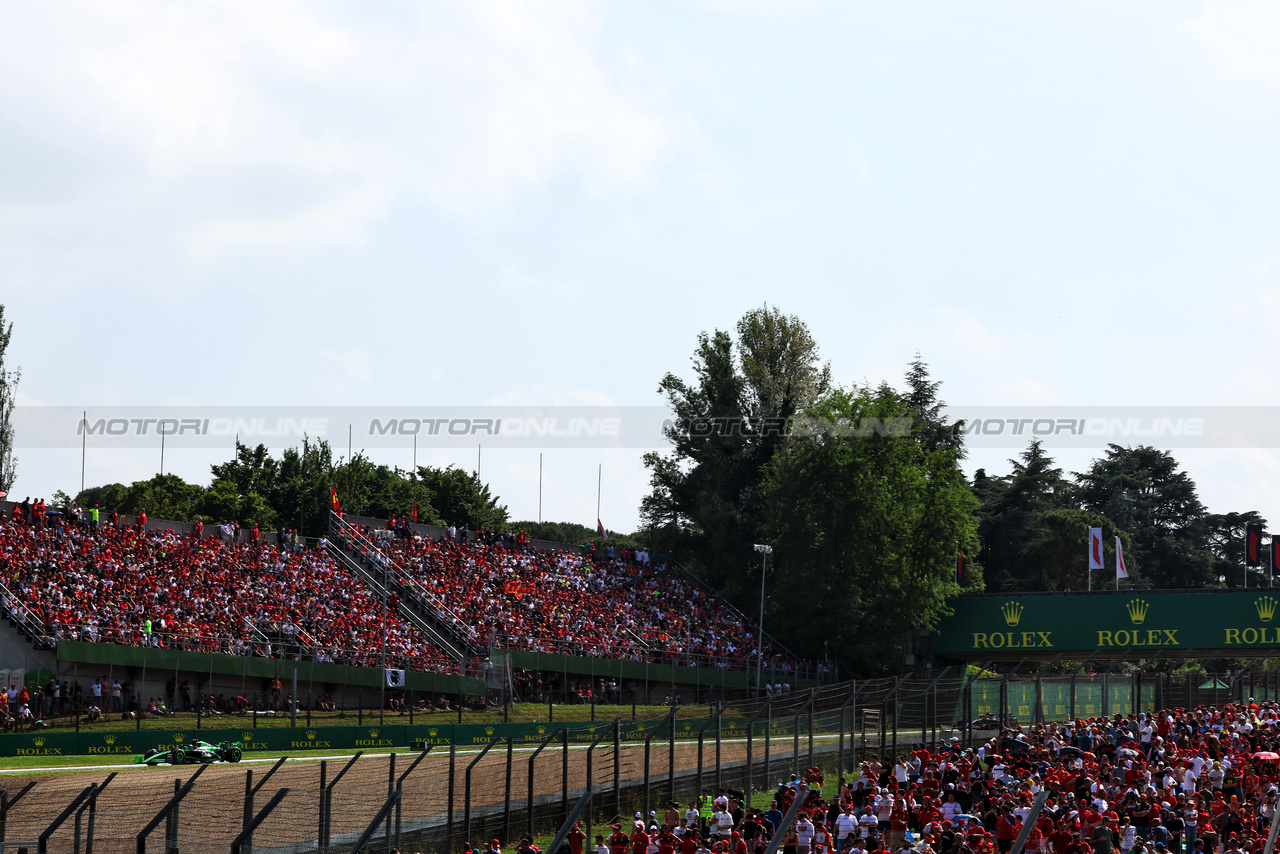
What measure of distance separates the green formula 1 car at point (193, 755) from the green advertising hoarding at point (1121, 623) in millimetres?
38849

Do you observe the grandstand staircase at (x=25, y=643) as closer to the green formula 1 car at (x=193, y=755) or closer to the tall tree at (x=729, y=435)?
the green formula 1 car at (x=193, y=755)

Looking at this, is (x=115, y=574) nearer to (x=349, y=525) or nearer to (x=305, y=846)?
(x=349, y=525)

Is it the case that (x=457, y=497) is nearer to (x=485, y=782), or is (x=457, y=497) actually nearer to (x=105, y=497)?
(x=105, y=497)

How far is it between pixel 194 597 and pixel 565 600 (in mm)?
17975

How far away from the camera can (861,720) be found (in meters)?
35.9

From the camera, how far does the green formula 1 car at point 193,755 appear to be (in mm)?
33125

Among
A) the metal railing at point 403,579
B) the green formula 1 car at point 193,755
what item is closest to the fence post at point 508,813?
the green formula 1 car at point 193,755

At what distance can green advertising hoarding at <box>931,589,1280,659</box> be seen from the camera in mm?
58312

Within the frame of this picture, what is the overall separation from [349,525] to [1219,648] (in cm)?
3636

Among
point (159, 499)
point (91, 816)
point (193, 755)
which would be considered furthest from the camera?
point (159, 499)

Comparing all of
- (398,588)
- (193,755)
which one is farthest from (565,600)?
(193,755)

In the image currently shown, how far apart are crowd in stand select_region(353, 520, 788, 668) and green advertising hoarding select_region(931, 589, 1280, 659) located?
1004cm

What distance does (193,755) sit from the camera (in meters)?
33.6

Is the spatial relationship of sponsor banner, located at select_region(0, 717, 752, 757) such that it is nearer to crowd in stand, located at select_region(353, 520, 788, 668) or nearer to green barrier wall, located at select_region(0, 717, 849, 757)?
green barrier wall, located at select_region(0, 717, 849, 757)
